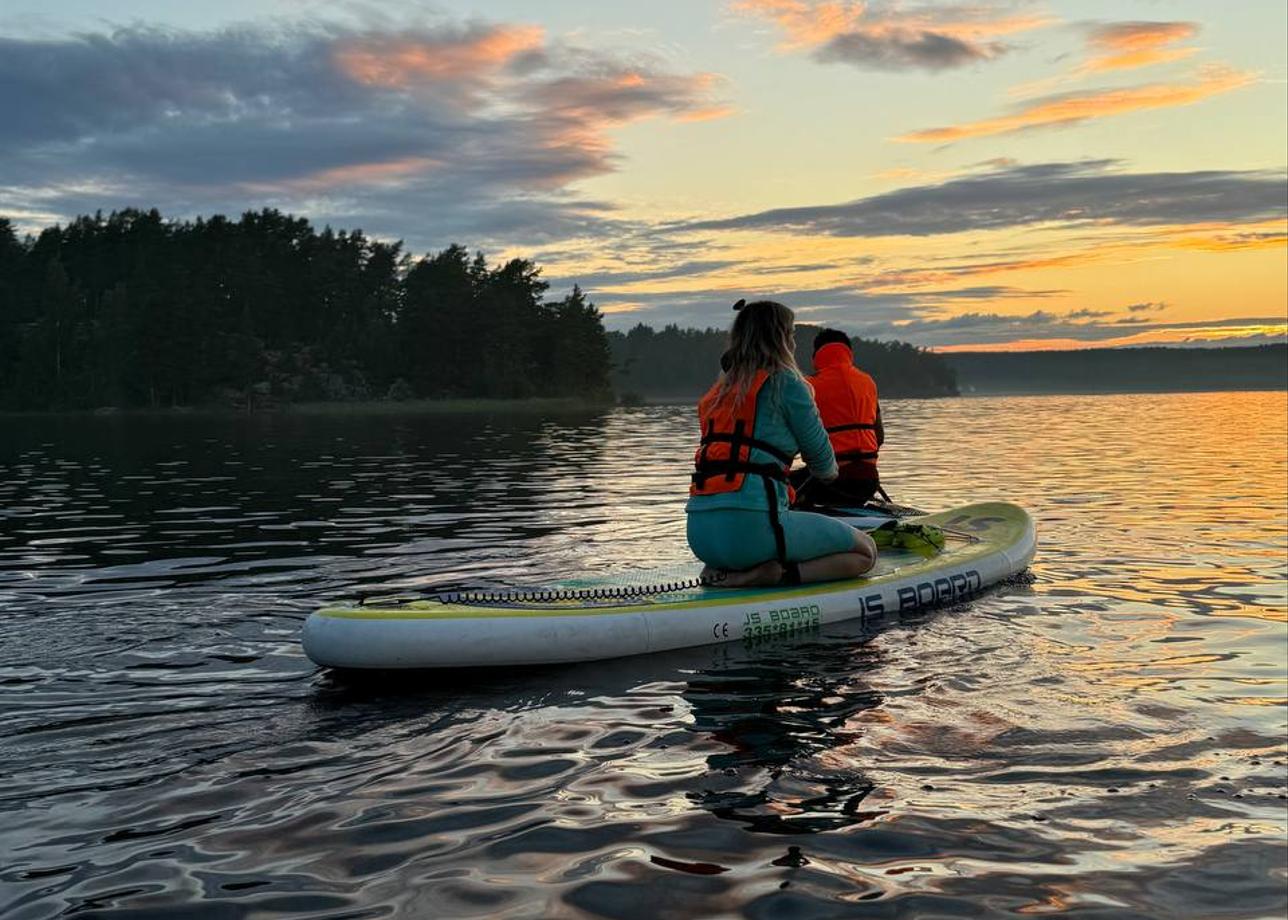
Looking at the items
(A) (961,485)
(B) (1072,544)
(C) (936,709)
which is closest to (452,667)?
(C) (936,709)

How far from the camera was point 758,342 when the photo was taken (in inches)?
312

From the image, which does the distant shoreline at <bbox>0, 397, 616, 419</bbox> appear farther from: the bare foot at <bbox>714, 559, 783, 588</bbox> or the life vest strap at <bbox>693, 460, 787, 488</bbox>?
the life vest strap at <bbox>693, 460, 787, 488</bbox>

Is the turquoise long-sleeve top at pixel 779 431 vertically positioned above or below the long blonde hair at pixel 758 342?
below

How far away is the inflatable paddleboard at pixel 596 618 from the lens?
7.18m

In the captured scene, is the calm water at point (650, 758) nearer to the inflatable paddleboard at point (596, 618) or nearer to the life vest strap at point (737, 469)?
the inflatable paddleboard at point (596, 618)

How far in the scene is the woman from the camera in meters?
7.96

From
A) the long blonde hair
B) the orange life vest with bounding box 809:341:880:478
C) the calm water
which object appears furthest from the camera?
the orange life vest with bounding box 809:341:880:478

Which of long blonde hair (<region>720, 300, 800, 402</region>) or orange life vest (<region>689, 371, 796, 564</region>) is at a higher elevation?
long blonde hair (<region>720, 300, 800, 402</region>)

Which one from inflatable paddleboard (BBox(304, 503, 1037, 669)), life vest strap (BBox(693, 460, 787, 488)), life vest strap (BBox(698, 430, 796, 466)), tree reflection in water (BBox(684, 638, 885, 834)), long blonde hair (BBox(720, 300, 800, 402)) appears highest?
long blonde hair (BBox(720, 300, 800, 402))

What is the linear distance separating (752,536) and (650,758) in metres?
3.07

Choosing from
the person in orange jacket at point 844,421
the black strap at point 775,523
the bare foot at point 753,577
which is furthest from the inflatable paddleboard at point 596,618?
the person in orange jacket at point 844,421

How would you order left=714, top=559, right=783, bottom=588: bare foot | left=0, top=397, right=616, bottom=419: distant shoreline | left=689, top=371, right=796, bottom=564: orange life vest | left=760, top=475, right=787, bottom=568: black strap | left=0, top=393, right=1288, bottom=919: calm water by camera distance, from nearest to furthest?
1. left=0, top=393, right=1288, bottom=919: calm water
2. left=689, top=371, right=796, bottom=564: orange life vest
3. left=760, top=475, right=787, bottom=568: black strap
4. left=714, top=559, right=783, bottom=588: bare foot
5. left=0, top=397, right=616, bottom=419: distant shoreline

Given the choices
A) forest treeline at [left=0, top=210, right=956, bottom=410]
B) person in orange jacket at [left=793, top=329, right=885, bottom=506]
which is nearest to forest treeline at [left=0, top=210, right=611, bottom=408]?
forest treeline at [left=0, top=210, right=956, bottom=410]

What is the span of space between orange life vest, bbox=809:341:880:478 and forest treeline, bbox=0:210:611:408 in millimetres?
89740
